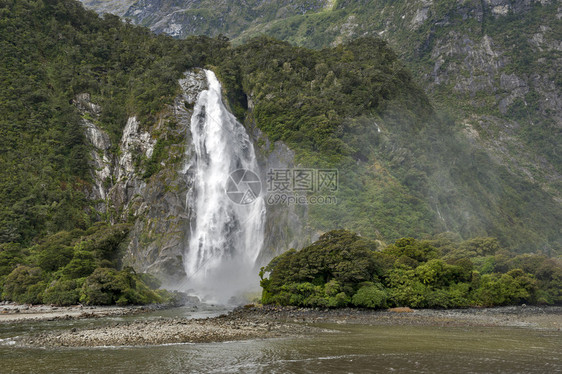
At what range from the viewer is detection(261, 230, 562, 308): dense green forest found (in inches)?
1351

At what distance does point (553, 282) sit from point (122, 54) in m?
88.1

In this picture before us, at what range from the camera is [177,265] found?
180 ft

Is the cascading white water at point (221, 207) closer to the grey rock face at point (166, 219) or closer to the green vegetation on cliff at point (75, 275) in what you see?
the grey rock face at point (166, 219)

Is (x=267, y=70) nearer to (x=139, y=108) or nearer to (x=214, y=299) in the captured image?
(x=139, y=108)

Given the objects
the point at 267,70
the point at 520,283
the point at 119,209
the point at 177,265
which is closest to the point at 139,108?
the point at 119,209

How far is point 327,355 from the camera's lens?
17609 millimetres

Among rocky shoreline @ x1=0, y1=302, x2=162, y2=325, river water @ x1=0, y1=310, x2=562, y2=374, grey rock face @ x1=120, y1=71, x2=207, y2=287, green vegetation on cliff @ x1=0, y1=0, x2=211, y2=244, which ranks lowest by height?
rocky shoreline @ x1=0, y1=302, x2=162, y2=325

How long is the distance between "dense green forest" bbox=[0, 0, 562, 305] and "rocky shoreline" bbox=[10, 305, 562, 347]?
308 inches

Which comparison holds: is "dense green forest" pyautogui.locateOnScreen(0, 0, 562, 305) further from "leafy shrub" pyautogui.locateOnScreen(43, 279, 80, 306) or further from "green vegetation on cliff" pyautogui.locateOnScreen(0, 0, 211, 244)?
"green vegetation on cliff" pyautogui.locateOnScreen(0, 0, 211, 244)

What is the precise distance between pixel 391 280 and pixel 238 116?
49.7 meters

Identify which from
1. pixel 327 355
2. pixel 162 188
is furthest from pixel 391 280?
pixel 162 188

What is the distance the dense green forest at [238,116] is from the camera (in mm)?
48594

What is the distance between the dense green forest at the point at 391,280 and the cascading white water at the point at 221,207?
42.0ft

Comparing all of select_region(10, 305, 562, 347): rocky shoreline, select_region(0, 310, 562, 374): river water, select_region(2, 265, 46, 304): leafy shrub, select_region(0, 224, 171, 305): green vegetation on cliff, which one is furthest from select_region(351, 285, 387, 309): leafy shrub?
select_region(2, 265, 46, 304): leafy shrub
